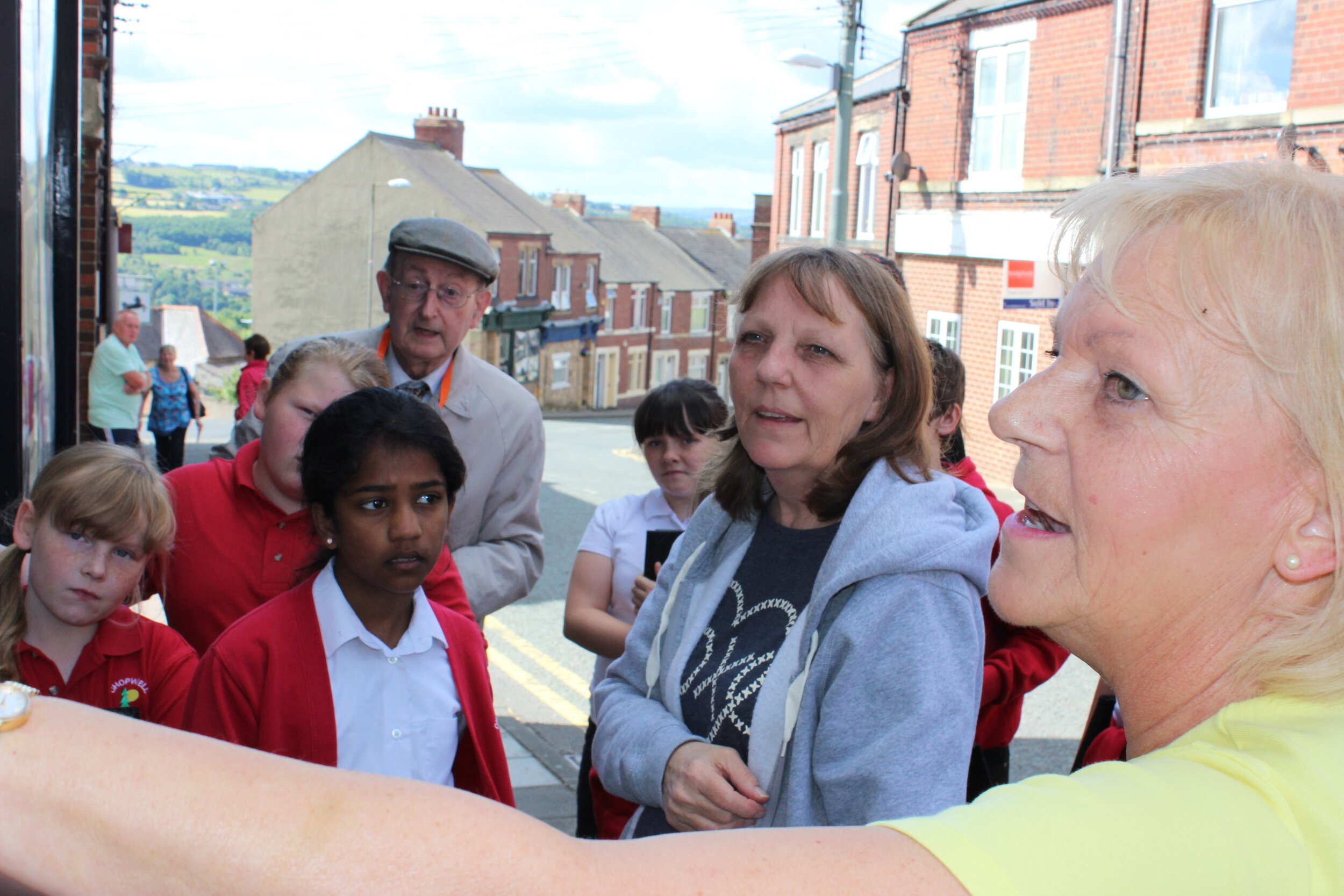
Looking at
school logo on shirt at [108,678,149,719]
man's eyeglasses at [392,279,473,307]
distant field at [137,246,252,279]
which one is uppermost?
distant field at [137,246,252,279]

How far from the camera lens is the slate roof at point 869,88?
Answer: 804 inches

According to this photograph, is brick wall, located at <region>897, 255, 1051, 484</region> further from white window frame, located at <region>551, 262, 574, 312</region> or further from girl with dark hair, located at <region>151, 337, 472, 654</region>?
white window frame, located at <region>551, 262, 574, 312</region>

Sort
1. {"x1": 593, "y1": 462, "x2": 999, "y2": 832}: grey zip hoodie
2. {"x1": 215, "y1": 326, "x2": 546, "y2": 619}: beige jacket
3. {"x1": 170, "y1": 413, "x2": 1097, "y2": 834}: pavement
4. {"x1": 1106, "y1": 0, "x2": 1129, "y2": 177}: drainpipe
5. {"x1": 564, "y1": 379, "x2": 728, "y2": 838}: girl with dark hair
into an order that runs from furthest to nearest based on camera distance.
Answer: {"x1": 1106, "y1": 0, "x2": 1129, "y2": 177}: drainpipe → {"x1": 170, "y1": 413, "x2": 1097, "y2": 834}: pavement → {"x1": 564, "y1": 379, "x2": 728, "y2": 838}: girl with dark hair → {"x1": 215, "y1": 326, "x2": 546, "y2": 619}: beige jacket → {"x1": 593, "y1": 462, "x2": 999, "y2": 832}: grey zip hoodie

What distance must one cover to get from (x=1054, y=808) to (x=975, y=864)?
88 millimetres

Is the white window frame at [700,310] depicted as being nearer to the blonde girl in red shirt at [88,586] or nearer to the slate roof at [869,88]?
the slate roof at [869,88]

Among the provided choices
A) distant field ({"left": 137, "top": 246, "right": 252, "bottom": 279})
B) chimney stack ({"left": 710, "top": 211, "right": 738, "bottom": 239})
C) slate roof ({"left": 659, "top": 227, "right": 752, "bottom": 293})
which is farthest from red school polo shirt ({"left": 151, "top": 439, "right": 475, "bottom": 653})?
chimney stack ({"left": 710, "top": 211, "right": 738, "bottom": 239})

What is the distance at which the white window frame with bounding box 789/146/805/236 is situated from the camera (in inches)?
1048

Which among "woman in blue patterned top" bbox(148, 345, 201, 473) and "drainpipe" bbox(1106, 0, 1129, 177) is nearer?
"woman in blue patterned top" bbox(148, 345, 201, 473)

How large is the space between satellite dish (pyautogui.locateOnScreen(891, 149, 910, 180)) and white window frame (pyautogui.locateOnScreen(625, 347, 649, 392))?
33.9 meters

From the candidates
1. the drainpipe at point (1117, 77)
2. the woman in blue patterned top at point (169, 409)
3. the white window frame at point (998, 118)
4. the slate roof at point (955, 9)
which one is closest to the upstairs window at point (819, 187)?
the slate roof at point (955, 9)

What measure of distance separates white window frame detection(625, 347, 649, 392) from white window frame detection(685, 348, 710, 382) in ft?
11.9

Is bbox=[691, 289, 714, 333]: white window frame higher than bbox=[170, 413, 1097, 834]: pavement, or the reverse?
bbox=[691, 289, 714, 333]: white window frame

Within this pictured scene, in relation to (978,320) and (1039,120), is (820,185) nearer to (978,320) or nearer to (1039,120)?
(978,320)

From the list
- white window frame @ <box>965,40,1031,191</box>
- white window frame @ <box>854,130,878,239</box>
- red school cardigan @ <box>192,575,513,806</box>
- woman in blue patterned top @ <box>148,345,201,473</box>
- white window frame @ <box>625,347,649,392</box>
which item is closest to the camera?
red school cardigan @ <box>192,575,513,806</box>
